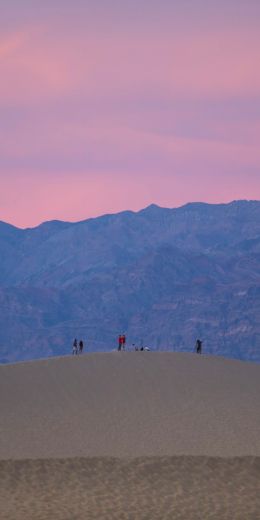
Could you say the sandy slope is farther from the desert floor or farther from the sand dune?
the sand dune

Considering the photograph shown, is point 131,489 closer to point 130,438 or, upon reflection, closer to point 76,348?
point 130,438

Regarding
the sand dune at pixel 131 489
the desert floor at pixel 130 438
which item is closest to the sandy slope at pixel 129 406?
the desert floor at pixel 130 438

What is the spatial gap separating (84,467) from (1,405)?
470 inches

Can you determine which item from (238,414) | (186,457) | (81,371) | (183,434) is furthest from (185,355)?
(186,457)

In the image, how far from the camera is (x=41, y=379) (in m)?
48.8

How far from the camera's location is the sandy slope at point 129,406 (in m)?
37.4

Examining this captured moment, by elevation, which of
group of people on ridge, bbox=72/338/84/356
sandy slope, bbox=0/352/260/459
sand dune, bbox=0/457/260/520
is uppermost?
group of people on ridge, bbox=72/338/84/356

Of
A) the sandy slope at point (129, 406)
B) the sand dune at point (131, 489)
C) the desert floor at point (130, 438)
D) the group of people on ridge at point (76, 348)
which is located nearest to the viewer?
the sand dune at point (131, 489)

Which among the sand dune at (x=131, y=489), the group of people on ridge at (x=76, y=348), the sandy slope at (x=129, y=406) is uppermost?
the group of people on ridge at (x=76, y=348)

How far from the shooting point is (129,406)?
44.8 metres

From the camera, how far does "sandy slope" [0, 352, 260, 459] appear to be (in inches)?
1474

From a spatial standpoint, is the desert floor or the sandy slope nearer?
the desert floor

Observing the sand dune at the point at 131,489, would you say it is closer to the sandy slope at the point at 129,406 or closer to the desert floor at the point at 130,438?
the desert floor at the point at 130,438

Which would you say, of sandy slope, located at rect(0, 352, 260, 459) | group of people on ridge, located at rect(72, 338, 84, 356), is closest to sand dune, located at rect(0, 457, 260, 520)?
sandy slope, located at rect(0, 352, 260, 459)
